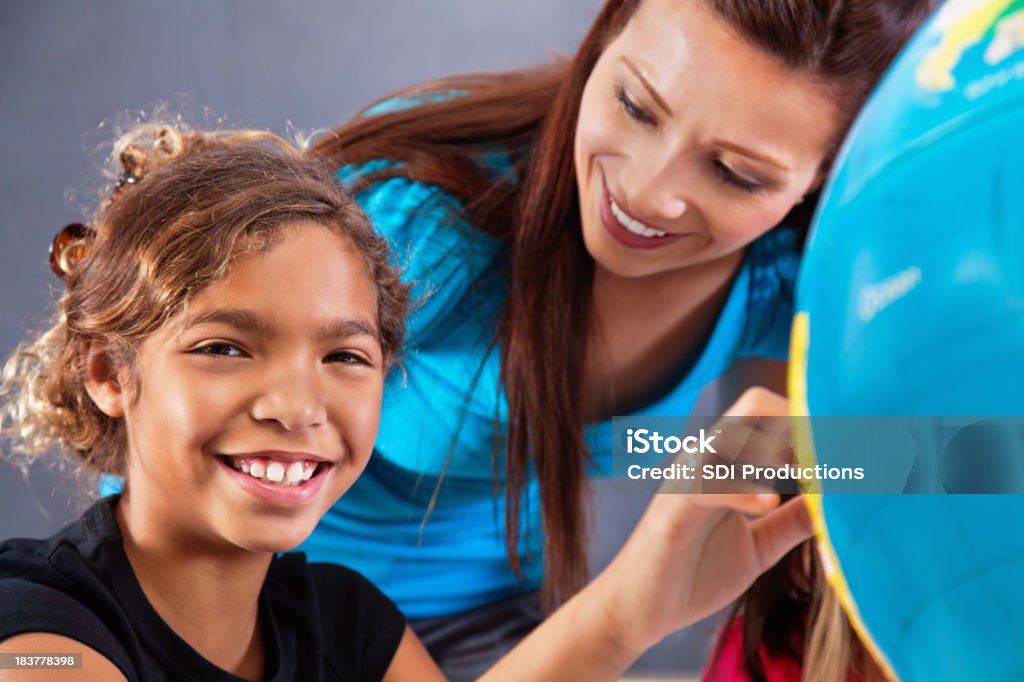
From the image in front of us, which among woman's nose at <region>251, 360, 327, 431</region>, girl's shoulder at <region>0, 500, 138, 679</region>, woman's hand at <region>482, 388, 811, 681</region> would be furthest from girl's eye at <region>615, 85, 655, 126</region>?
girl's shoulder at <region>0, 500, 138, 679</region>

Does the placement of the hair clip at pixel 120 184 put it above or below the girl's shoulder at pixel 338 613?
above

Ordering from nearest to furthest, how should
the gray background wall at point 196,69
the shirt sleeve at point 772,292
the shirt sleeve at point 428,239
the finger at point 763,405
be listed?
the finger at point 763,405 → the shirt sleeve at point 428,239 → the shirt sleeve at point 772,292 → the gray background wall at point 196,69

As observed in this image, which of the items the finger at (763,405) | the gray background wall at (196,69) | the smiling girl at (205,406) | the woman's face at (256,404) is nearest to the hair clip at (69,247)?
the smiling girl at (205,406)

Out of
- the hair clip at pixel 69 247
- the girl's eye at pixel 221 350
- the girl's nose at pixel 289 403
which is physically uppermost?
the hair clip at pixel 69 247

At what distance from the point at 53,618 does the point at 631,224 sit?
24.1 inches

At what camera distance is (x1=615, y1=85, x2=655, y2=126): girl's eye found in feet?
3.47

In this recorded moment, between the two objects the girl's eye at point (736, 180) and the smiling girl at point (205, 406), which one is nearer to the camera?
the smiling girl at point (205, 406)

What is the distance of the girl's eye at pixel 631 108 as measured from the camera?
106cm

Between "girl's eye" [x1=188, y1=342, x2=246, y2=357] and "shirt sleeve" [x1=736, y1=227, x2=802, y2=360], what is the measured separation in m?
0.70

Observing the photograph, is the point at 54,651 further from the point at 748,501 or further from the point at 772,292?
the point at 772,292

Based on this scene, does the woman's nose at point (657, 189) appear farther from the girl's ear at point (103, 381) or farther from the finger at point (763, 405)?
the girl's ear at point (103, 381)

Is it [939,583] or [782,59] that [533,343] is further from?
[939,583]

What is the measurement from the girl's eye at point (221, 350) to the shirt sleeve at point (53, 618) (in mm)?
176
